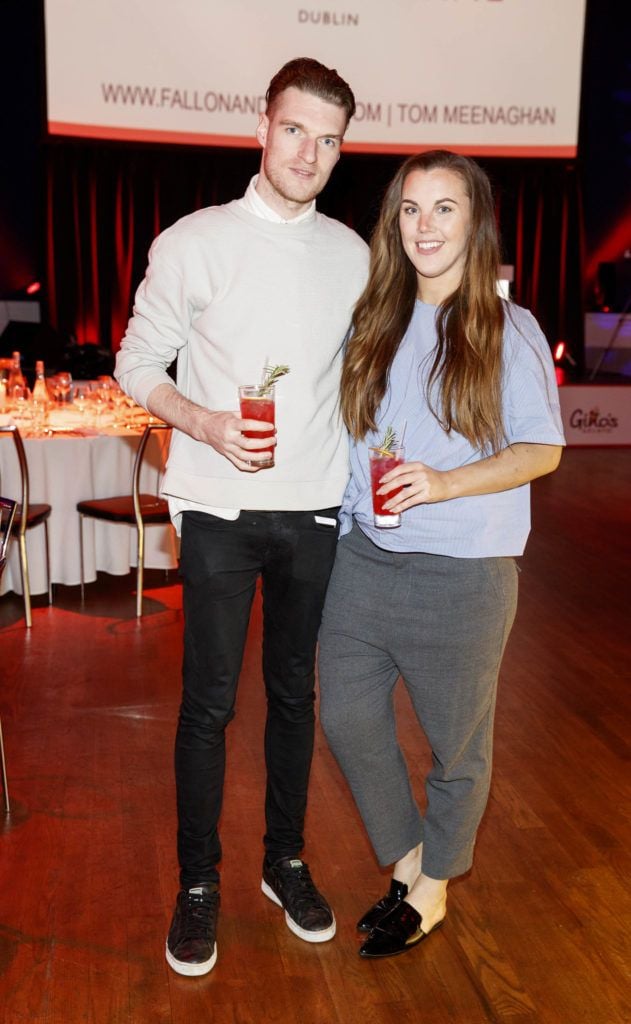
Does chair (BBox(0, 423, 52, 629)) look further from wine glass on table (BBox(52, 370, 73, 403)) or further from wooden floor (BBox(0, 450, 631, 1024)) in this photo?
wine glass on table (BBox(52, 370, 73, 403))

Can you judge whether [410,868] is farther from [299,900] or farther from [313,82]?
[313,82]

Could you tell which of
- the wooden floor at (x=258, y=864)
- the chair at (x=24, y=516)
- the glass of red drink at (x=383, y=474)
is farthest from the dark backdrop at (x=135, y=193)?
the glass of red drink at (x=383, y=474)

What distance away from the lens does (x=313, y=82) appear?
2.16 m

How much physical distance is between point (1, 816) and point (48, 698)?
0.90 metres

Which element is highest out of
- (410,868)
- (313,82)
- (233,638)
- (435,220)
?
(313,82)

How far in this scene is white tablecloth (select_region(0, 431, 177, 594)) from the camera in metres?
5.07

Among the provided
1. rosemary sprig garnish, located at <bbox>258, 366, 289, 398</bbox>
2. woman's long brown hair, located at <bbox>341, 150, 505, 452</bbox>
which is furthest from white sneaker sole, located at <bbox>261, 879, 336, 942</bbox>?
rosemary sprig garnish, located at <bbox>258, 366, 289, 398</bbox>

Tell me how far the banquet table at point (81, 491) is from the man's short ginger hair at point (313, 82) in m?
3.08

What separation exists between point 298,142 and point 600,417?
8.07m

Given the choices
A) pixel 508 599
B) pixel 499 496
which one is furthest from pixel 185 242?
pixel 508 599

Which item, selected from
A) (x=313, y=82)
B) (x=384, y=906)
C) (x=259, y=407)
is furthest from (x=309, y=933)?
(x=313, y=82)

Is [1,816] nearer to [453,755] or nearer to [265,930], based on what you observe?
[265,930]

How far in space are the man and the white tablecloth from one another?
2892 millimetres

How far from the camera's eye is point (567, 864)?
278cm
